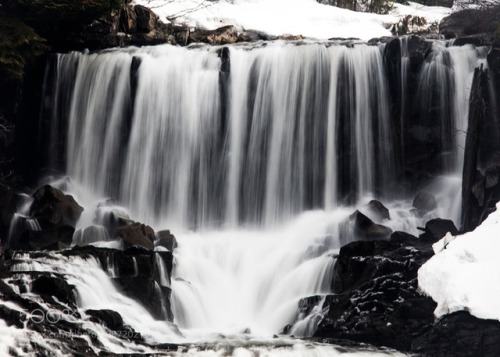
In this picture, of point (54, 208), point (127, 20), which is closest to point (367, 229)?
point (54, 208)

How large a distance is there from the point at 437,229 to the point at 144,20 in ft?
38.0

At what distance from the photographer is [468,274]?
1283cm

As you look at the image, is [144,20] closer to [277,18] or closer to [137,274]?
[277,18]

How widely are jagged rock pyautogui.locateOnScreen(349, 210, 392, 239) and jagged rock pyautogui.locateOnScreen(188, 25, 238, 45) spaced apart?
29.6 feet

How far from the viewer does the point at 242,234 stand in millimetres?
19125

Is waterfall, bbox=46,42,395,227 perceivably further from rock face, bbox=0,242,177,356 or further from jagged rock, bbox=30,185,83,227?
rock face, bbox=0,242,177,356

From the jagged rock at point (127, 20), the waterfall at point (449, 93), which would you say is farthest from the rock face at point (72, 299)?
the jagged rock at point (127, 20)

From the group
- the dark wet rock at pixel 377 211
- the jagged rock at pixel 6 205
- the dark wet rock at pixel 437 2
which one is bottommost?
the jagged rock at pixel 6 205

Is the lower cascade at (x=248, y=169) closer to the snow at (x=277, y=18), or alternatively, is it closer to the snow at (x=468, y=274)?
the snow at (x=468, y=274)

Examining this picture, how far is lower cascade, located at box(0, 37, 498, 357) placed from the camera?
16109 mm

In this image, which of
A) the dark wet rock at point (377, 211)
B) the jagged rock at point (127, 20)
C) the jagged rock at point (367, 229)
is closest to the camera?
the jagged rock at point (367, 229)

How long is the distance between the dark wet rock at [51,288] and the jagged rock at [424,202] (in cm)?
858

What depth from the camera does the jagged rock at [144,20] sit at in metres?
24.2

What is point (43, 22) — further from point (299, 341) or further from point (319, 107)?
point (299, 341)
